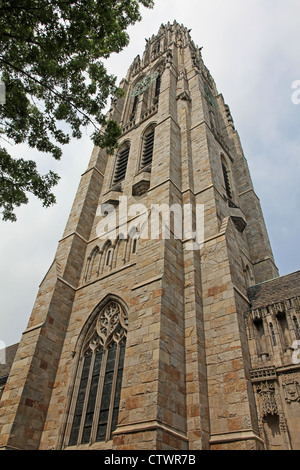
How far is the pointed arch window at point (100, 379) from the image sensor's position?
9.24 metres

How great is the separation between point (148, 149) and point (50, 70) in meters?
10.3

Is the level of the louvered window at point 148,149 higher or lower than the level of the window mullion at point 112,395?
higher

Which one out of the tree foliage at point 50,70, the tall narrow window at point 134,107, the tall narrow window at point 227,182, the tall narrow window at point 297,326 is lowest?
the tall narrow window at point 297,326

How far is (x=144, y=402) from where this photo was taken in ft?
24.0

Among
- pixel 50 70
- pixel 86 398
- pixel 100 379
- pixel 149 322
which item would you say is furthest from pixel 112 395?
pixel 50 70

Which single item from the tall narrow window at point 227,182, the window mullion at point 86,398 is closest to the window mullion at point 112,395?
the window mullion at point 86,398

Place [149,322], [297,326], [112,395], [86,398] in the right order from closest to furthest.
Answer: [149,322], [297,326], [112,395], [86,398]

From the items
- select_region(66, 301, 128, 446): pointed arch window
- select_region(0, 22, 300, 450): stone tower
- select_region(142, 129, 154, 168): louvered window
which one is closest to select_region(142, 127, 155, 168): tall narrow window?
select_region(142, 129, 154, 168): louvered window

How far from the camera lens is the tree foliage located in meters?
7.91

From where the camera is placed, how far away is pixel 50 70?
8.65 m

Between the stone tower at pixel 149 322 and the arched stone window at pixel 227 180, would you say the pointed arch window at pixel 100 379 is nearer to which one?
the stone tower at pixel 149 322

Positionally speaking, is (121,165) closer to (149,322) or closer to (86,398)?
(149,322)

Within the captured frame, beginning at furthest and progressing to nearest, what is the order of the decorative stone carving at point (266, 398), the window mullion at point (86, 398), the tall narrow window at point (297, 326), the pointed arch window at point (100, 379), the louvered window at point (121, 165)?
the louvered window at point (121, 165), the window mullion at point (86, 398), the pointed arch window at point (100, 379), the tall narrow window at point (297, 326), the decorative stone carving at point (266, 398)
